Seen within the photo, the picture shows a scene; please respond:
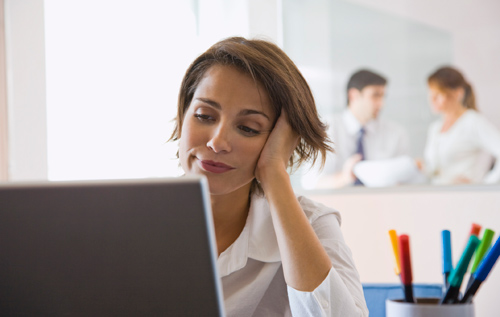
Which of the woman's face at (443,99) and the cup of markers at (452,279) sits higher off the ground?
the woman's face at (443,99)

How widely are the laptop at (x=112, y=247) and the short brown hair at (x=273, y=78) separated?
0.67 m

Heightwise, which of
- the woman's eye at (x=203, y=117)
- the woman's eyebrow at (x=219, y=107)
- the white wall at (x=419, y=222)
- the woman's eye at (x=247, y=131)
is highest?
the woman's eyebrow at (x=219, y=107)

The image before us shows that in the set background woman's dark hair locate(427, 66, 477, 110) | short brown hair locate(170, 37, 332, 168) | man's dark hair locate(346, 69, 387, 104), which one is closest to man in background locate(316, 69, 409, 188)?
man's dark hair locate(346, 69, 387, 104)

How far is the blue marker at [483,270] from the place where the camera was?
2.19 feet

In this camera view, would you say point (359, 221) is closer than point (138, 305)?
No

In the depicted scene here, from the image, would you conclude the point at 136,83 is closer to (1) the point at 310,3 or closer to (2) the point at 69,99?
→ (2) the point at 69,99

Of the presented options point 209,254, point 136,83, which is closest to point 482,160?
point 136,83

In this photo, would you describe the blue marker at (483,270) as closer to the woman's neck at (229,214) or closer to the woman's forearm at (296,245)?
the woman's forearm at (296,245)

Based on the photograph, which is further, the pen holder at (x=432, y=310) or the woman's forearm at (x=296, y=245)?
the woman's forearm at (x=296, y=245)

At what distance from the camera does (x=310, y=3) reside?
2.48 m

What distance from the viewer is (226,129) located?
1.08 metres

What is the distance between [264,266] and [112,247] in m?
0.63

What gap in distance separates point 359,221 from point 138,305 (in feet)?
6.19

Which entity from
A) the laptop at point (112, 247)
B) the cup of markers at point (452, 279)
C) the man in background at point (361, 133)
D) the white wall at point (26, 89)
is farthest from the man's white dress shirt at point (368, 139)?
the laptop at point (112, 247)
